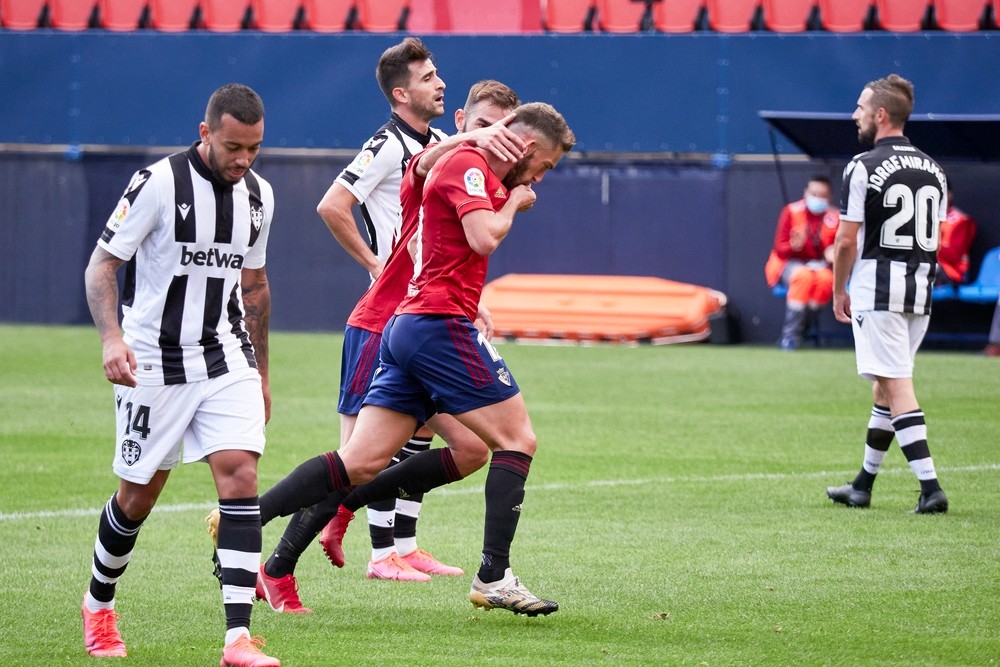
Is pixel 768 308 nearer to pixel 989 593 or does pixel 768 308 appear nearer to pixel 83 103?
pixel 83 103

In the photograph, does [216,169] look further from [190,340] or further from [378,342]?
[378,342]

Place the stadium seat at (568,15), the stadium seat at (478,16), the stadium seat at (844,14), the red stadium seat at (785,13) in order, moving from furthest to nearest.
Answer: the stadium seat at (478,16) → the stadium seat at (568,15) → the red stadium seat at (785,13) → the stadium seat at (844,14)

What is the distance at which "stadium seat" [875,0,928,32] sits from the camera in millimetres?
19828

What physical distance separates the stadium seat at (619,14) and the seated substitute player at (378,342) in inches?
599

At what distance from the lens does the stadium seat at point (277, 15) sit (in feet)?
73.7

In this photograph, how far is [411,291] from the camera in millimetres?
5609

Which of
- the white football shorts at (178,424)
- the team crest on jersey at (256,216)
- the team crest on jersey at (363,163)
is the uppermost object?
the team crest on jersey at (363,163)

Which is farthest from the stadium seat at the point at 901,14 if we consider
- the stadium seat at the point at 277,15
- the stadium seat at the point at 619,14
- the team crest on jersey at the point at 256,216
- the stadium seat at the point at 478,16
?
the team crest on jersey at the point at 256,216

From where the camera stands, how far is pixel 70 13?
23422 mm

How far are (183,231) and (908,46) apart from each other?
15862 millimetres

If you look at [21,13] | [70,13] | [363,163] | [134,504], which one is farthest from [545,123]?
[21,13]

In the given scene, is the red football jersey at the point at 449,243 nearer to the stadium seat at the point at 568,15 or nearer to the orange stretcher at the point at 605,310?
the orange stretcher at the point at 605,310

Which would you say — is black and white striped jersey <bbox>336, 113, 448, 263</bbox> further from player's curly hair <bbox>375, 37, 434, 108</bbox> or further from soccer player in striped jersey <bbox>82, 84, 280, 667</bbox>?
soccer player in striped jersey <bbox>82, 84, 280, 667</bbox>

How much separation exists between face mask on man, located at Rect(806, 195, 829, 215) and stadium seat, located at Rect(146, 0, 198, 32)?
9.94m
